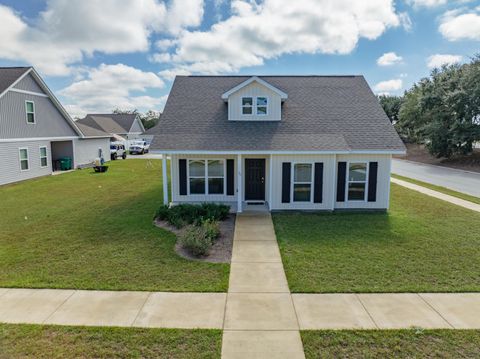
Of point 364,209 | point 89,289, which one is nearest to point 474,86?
point 364,209

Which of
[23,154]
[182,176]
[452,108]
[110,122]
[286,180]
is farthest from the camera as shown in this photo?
[110,122]

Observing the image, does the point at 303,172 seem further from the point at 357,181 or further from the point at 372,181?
the point at 372,181

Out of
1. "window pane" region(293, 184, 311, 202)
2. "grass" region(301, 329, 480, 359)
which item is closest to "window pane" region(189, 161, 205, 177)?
"window pane" region(293, 184, 311, 202)

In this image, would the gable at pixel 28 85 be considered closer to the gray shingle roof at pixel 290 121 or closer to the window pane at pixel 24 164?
the window pane at pixel 24 164

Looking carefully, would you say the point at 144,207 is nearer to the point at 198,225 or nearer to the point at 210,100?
→ the point at 198,225

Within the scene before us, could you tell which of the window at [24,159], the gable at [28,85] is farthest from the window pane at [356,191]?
the gable at [28,85]

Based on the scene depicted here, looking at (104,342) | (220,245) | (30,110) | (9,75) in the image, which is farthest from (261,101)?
(9,75)
